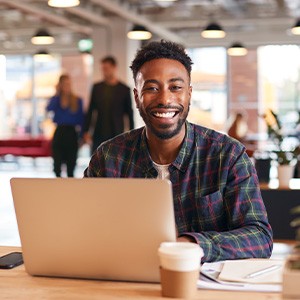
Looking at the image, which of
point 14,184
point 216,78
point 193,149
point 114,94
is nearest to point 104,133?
point 114,94

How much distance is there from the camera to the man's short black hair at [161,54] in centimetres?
264

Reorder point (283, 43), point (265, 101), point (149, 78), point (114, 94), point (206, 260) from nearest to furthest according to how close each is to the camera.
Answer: point (206, 260), point (149, 78), point (114, 94), point (283, 43), point (265, 101)

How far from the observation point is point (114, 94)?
9422 mm

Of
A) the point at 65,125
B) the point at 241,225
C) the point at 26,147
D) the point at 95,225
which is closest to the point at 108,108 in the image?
the point at 65,125

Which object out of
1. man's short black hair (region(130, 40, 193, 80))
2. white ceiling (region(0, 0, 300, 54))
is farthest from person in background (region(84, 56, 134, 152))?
man's short black hair (region(130, 40, 193, 80))

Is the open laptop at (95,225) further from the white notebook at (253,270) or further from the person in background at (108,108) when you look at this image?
the person in background at (108,108)

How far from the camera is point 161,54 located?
2.64 meters

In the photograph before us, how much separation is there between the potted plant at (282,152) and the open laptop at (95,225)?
3.84 metres

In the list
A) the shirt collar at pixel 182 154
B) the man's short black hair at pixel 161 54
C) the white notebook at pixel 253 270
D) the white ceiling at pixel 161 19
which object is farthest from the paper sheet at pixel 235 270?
the white ceiling at pixel 161 19

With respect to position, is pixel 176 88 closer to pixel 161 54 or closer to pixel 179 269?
pixel 161 54

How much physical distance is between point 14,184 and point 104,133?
7.67 m

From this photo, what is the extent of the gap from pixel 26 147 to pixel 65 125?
8.18m

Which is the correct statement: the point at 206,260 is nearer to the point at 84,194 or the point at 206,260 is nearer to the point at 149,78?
the point at 84,194

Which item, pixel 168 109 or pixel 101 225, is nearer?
pixel 101 225
